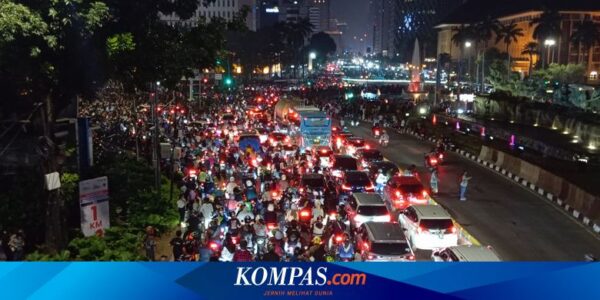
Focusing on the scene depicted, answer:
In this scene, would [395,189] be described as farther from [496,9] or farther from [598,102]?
[496,9]

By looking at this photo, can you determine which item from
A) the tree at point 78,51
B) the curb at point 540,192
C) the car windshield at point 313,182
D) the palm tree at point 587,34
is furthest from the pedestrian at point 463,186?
the palm tree at point 587,34

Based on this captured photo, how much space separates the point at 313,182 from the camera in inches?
915

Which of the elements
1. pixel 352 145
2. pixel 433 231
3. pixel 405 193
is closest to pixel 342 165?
pixel 405 193

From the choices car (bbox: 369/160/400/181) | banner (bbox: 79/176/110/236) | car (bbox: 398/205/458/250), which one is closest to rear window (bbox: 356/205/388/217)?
car (bbox: 398/205/458/250)

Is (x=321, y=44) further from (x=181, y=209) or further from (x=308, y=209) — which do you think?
(x=308, y=209)

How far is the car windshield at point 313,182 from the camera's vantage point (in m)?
23.1

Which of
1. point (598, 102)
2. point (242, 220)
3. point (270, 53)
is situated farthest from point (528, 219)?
point (270, 53)

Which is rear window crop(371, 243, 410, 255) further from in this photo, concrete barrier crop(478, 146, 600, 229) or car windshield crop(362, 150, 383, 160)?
car windshield crop(362, 150, 383, 160)

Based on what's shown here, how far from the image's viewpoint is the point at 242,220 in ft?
58.5

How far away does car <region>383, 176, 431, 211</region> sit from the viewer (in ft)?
73.5

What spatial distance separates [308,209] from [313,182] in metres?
4.40

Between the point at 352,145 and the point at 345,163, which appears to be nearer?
the point at 345,163

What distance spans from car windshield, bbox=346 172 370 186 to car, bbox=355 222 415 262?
7.85 meters

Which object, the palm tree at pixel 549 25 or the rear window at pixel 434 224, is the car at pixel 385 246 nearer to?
the rear window at pixel 434 224
